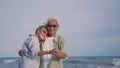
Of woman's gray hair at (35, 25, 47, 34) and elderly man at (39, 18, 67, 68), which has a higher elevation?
woman's gray hair at (35, 25, 47, 34)

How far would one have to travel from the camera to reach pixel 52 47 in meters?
4.10

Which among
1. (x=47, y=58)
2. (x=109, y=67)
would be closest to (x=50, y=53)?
(x=47, y=58)

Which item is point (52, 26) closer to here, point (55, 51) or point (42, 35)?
point (42, 35)

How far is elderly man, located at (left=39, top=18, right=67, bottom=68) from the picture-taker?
399 centimetres

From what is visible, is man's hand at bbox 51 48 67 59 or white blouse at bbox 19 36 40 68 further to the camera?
white blouse at bbox 19 36 40 68

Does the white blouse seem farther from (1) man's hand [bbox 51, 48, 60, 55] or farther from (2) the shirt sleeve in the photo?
(1) man's hand [bbox 51, 48, 60, 55]

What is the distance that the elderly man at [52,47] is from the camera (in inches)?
157

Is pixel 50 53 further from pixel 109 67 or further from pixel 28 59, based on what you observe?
pixel 109 67

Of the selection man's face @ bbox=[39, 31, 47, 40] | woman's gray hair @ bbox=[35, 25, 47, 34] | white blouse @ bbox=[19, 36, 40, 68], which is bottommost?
white blouse @ bbox=[19, 36, 40, 68]

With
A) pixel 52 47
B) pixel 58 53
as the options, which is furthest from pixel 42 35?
pixel 58 53

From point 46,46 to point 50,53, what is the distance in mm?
216

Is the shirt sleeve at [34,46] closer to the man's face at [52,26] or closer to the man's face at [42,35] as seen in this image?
the man's face at [42,35]

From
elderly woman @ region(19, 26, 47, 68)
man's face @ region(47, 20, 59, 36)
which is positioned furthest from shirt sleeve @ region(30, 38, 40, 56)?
man's face @ region(47, 20, 59, 36)

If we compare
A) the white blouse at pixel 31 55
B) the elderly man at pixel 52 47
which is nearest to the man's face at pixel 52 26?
the elderly man at pixel 52 47
